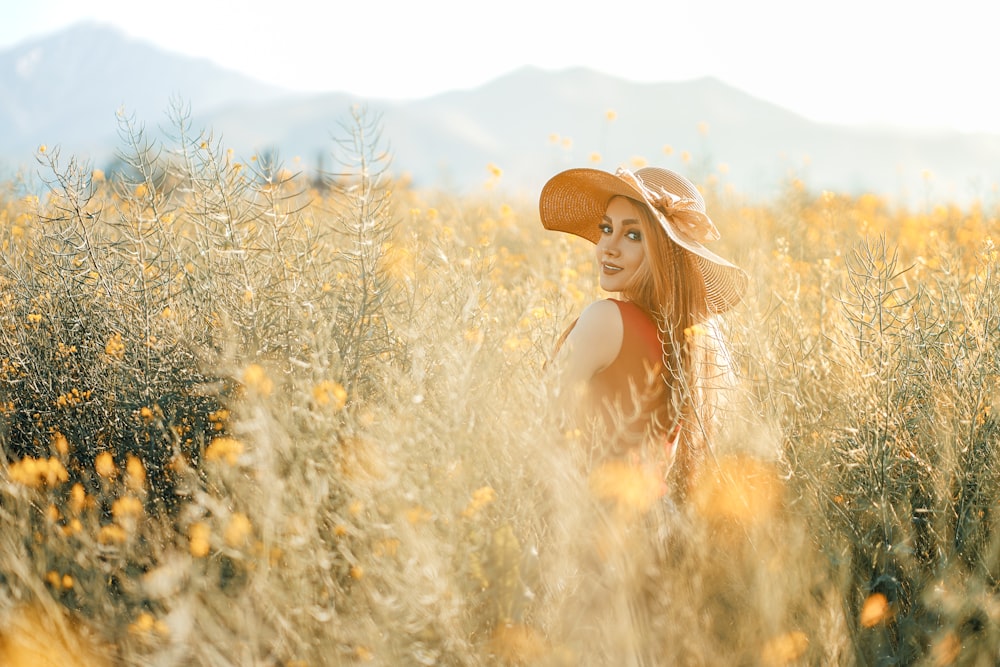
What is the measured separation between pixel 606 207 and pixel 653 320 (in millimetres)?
549

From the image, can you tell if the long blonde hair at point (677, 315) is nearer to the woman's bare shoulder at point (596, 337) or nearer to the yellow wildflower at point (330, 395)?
the woman's bare shoulder at point (596, 337)

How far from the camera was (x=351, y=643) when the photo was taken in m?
1.48

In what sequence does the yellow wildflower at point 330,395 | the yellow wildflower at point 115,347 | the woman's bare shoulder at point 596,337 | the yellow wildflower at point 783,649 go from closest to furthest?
the yellow wildflower at point 783,649
the yellow wildflower at point 330,395
the woman's bare shoulder at point 596,337
the yellow wildflower at point 115,347

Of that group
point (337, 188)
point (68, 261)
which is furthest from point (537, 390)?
point (68, 261)

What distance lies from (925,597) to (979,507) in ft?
0.94

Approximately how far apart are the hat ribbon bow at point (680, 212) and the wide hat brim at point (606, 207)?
0.02 metres

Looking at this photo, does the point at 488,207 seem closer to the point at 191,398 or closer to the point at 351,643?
the point at 191,398

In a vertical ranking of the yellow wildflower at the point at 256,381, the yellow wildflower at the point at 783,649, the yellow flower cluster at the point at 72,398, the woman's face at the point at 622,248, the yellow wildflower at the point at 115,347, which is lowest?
the yellow wildflower at the point at 783,649

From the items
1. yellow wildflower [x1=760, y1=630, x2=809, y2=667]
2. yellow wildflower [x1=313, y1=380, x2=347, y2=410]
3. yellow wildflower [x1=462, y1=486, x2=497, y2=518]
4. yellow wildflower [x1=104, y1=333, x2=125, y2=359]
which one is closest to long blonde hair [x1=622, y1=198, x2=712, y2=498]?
yellow wildflower [x1=760, y1=630, x2=809, y2=667]

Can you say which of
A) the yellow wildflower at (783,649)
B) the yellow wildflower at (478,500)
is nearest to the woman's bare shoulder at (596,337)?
the yellow wildflower at (478,500)

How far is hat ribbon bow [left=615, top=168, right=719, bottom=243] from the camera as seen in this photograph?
91.1 inches

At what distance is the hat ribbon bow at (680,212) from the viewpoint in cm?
231

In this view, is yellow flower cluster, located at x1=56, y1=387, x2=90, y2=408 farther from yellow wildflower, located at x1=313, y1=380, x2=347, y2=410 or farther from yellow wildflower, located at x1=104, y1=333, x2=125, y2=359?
yellow wildflower, located at x1=313, y1=380, x2=347, y2=410

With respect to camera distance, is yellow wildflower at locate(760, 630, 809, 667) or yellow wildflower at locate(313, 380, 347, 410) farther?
yellow wildflower at locate(313, 380, 347, 410)
